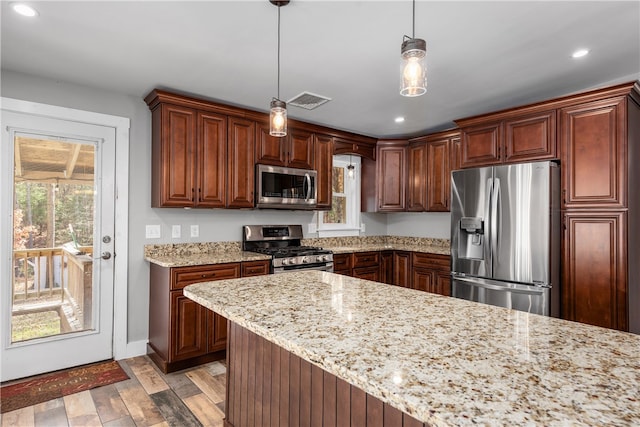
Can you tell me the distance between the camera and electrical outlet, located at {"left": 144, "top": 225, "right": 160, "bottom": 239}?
338 cm

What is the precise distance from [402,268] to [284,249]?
1.62 m

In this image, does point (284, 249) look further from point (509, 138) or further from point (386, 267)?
point (509, 138)

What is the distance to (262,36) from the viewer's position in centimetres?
226

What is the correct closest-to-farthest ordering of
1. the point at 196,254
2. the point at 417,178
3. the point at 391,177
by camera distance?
the point at 196,254 < the point at 417,178 < the point at 391,177

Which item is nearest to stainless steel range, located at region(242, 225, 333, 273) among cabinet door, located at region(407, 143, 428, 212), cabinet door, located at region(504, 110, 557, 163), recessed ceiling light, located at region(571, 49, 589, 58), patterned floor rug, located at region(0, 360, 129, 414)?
cabinet door, located at region(407, 143, 428, 212)

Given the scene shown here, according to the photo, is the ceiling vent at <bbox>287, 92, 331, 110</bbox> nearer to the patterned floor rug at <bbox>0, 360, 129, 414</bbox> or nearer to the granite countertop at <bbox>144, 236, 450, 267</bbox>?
the granite countertop at <bbox>144, 236, 450, 267</bbox>

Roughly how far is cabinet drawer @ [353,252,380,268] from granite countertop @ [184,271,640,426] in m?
2.61

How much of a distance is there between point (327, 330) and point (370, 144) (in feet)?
12.9

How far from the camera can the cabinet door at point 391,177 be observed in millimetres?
4816

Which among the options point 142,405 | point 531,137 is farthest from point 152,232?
point 531,137

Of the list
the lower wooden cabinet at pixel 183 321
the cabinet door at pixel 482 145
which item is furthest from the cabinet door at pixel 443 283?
the lower wooden cabinet at pixel 183 321

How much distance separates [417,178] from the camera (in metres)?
4.67

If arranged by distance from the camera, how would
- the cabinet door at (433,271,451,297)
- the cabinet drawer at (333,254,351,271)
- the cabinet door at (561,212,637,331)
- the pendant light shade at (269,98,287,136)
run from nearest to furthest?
1. the pendant light shade at (269,98,287,136)
2. the cabinet door at (561,212,637,331)
3. the cabinet door at (433,271,451,297)
4. the cabinet drawer at (333,254,351,271)

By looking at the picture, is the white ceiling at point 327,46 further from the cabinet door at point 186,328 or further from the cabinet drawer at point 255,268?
the cabinet door at point 186,328
